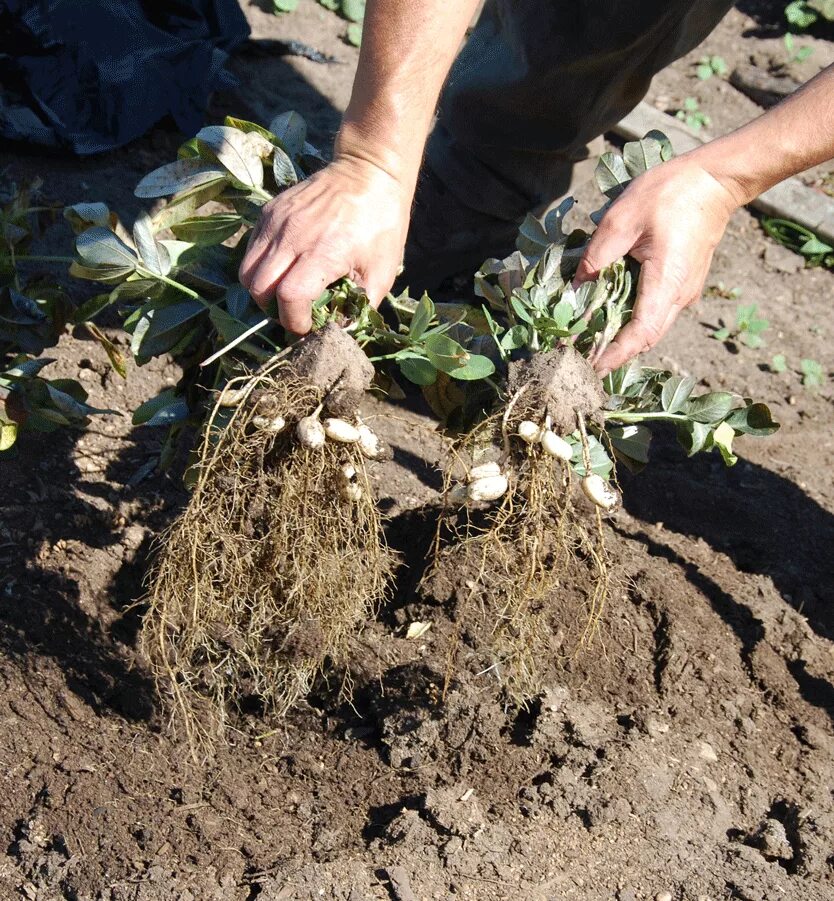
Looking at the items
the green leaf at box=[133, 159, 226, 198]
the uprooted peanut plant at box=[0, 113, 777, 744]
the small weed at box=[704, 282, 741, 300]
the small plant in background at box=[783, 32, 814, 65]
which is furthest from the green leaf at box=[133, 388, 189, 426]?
the small plant in background at box=[783, 32, 814, 65]

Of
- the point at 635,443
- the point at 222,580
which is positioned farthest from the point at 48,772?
the point at 635,443

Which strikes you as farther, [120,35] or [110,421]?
[120,35]

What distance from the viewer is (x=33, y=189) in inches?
84.0

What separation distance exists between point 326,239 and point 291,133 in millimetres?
515

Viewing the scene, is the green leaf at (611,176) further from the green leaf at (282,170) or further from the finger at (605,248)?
the green leaf at (282,170)

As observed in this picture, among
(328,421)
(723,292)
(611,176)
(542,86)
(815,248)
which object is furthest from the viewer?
(815,248)

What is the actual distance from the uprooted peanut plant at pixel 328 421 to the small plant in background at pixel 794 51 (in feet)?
8.21

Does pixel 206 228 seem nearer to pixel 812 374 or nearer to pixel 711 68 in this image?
pixel 812 374

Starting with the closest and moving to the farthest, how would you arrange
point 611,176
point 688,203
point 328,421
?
point 328,421
point 688,203
point 611,176

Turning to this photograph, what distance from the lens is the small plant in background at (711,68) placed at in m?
4.04

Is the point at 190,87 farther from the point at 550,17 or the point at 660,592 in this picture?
the point at 660,592

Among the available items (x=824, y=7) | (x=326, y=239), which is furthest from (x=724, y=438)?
(x=824, y=7)

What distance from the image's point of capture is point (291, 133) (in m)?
2.06

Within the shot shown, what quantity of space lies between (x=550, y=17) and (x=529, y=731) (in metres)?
1.80
